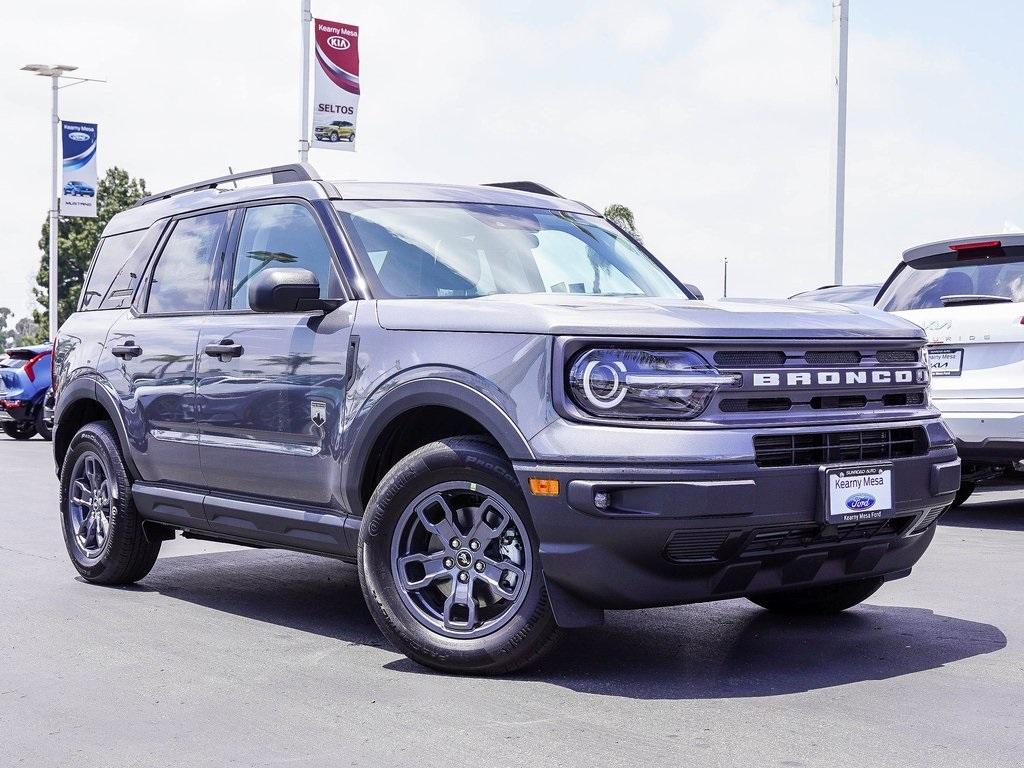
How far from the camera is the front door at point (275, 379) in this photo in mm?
5551

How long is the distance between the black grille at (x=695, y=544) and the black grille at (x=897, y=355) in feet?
3.56

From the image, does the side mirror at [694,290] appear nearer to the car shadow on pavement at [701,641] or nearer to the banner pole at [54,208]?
the car shadow on pavement at [701,641]

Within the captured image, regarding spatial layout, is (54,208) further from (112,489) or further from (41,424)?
(112,489)

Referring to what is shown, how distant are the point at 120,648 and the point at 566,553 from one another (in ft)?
6.87

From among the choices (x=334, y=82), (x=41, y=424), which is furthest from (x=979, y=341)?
(x=41, y=424)

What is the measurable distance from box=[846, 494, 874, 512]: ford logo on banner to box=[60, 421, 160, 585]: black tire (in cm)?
374

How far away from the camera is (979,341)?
29.9 feet

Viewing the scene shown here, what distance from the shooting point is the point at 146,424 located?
22.1 ft

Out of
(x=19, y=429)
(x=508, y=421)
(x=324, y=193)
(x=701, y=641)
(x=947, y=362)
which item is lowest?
(x=19, y=429)

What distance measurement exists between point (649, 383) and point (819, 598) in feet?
6.53

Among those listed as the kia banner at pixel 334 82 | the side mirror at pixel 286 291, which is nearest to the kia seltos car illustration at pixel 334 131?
the kia banner at pixel 334 82

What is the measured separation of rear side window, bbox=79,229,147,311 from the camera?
7367 millimetres

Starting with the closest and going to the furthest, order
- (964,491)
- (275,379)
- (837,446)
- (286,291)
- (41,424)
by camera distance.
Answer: (837,446) < (286,291) < (275,379) < (964,491) < (41,424)

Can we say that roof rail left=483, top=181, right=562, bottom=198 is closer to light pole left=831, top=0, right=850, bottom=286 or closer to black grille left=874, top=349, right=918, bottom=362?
black grille left=874, top=349, right=918, bottom=362
